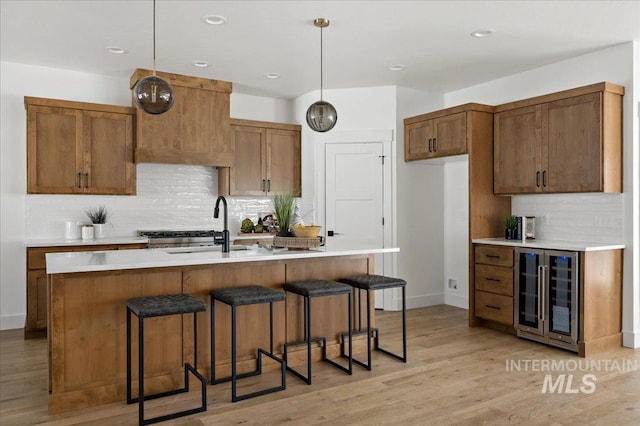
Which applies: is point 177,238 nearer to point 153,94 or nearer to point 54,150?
point 54,150

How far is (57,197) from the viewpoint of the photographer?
5500 mm

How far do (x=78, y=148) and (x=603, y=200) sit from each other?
5.35 meters

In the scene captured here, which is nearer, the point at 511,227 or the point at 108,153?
the point at 511,227

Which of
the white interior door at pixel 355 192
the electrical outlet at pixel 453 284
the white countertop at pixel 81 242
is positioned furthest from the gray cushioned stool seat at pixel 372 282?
the electrical outlet at pixel 453 284

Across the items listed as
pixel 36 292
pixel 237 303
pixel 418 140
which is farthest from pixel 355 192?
pixel 36 292

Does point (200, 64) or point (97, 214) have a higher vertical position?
point (200, 64)

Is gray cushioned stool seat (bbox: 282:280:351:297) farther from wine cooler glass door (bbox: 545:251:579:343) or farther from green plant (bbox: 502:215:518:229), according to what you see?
green plant (bbox: 502:215:518:229)

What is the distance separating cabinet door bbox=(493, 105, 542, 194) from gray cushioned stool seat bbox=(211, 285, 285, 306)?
3058 mm

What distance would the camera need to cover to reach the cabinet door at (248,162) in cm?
634

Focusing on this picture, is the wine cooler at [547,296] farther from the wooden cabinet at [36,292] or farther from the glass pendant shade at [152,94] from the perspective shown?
the wooden cabinet at [36,292]

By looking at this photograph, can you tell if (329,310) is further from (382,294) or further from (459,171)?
(459,171)

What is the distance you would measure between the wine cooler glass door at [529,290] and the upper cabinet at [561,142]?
0.71 m

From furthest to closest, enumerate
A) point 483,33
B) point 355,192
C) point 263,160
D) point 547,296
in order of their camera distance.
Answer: point 263,160 < point 355,192 < point 547,296 < point 483,33

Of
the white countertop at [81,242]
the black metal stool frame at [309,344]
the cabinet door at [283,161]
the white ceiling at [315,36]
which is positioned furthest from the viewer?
the cabinet door at [283,161]
